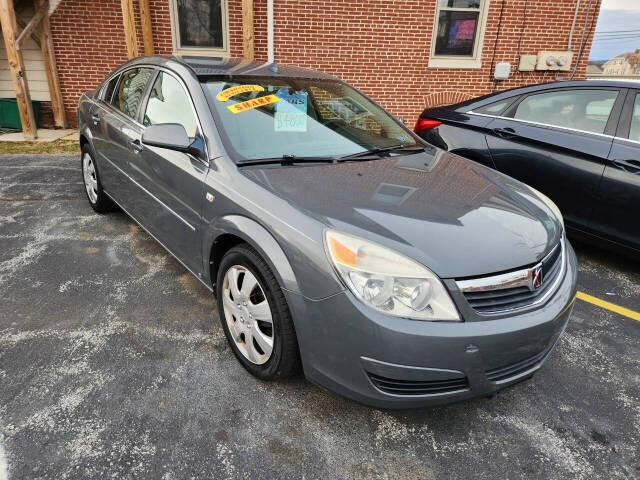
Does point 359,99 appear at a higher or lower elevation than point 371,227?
higher

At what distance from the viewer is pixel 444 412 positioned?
211 centimetres

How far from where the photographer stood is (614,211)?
3357mm

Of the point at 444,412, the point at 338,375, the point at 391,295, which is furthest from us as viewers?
the point at 444,412

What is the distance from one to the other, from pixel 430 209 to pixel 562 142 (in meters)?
2.26

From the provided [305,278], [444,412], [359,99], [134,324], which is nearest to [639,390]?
[444,412]

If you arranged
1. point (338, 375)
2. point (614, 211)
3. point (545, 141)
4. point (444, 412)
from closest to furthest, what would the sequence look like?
1. point (338, 375)
2. point (444, 412)
3. point (614, 211)
4. point (545, 141)

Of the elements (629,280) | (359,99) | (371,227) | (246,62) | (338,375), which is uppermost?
(246,62)

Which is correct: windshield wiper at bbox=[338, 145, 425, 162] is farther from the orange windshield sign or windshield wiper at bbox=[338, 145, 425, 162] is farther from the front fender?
the front fender

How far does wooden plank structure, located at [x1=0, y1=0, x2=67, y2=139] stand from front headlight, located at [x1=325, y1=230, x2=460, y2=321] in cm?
770

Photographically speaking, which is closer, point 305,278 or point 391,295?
point 391,295

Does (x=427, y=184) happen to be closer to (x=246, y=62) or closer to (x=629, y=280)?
(x=246, y=62)

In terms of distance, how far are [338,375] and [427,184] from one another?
1.09m

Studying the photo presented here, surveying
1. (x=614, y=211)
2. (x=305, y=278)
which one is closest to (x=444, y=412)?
(x=305, y=278)

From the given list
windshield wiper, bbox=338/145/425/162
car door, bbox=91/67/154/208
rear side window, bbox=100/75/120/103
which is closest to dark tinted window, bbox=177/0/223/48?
rear side window, bbox=100/75/120/103
